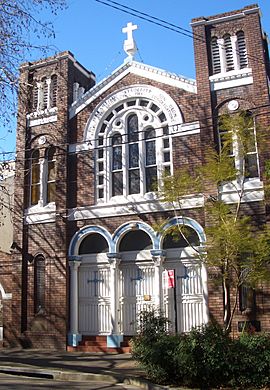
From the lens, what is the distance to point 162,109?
59.9ft

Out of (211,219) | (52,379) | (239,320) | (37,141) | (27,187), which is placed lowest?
(52,379)

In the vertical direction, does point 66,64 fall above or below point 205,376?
above

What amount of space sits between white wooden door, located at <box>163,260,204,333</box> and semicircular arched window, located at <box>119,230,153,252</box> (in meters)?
1.32

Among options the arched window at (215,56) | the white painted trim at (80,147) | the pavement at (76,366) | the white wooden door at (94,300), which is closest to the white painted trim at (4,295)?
the pavement at (76,366)

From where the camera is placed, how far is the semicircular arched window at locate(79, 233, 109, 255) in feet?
60.4

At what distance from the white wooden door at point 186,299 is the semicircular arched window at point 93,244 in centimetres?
282

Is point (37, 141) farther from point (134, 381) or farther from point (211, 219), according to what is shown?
point (134, 381)

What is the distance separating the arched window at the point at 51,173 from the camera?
19547 mm

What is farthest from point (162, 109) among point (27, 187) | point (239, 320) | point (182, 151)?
point (239, 320)

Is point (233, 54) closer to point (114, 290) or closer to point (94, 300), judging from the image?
point (114, 290)

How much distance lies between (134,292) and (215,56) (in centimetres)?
872

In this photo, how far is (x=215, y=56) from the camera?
59.3ft

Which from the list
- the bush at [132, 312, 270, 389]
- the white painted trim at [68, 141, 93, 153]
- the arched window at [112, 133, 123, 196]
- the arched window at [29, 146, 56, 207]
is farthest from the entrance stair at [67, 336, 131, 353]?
the white painted trim at [68, 141, 93, 153]

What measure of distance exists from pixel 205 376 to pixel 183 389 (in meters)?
0.51
